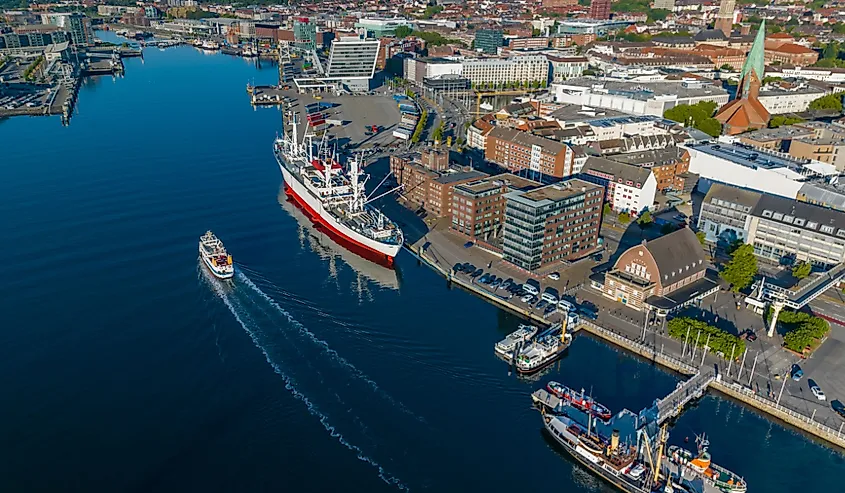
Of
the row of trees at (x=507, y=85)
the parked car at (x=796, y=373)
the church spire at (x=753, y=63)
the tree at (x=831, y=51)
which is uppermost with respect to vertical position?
the church spire at (x=753, y=63)

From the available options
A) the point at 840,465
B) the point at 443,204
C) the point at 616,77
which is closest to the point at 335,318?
the point at 443,204

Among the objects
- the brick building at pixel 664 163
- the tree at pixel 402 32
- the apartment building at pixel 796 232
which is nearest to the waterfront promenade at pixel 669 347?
the apartment building at pixel 796 232

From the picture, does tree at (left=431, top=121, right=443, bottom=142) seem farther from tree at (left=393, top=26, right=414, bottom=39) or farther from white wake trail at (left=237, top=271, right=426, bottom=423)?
tree at (left=393, top=26, right=414, bottom=39)

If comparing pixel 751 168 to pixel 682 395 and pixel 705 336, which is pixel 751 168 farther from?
pixel 682 395

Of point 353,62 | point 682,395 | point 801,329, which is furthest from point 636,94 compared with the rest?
point 682,395

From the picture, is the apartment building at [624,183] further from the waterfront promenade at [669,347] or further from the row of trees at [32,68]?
the row of trees at [32,68]

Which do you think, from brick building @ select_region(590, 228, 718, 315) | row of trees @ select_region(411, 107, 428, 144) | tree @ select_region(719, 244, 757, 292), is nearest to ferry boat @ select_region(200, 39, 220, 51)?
row of trees @ select_region(411, 107, 428, 144)

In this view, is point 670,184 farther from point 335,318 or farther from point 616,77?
point 616,77
